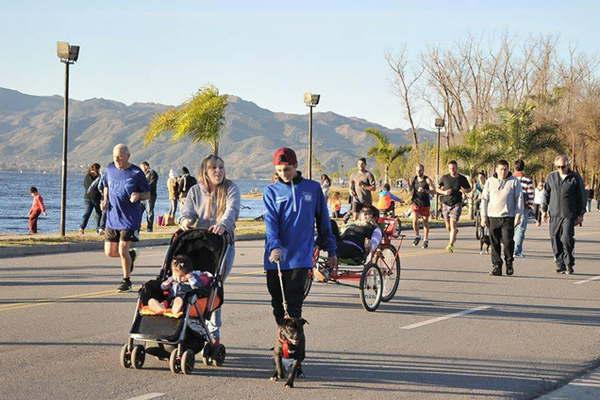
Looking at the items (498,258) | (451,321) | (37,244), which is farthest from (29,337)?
(37,244)

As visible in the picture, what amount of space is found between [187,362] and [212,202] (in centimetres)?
166

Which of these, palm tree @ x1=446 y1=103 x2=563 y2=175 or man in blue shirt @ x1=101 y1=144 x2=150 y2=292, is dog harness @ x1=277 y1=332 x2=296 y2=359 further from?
palm tree @ x1=446 y1=103 x2=563 y2=175

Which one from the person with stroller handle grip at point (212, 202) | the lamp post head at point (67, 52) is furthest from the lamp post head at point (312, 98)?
the person with stroller handle grip at point (212, 202)

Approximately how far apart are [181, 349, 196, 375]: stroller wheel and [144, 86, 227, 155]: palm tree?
1031 inches

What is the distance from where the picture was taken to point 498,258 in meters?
17.1

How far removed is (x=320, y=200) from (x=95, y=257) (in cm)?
1198

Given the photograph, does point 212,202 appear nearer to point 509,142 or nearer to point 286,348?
point 286,348

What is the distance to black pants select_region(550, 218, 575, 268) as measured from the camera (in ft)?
59.0

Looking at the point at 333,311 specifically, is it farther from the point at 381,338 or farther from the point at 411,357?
the point at 411,357

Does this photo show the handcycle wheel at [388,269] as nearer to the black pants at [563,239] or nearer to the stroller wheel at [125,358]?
the stroller wheel at [125,358]

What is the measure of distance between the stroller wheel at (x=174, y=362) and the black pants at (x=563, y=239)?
1131cm

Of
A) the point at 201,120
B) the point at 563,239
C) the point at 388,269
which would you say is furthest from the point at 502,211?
the point at 201,120

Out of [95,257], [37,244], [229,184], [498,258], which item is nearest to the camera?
[229,184]

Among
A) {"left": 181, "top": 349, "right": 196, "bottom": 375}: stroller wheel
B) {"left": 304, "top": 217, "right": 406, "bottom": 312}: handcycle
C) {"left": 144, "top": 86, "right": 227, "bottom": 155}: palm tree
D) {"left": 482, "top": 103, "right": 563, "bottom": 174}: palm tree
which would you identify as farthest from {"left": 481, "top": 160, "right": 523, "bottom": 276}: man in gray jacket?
{"left": 482, "top": 103, "right": 563, "bottom": 174}: palm tree
